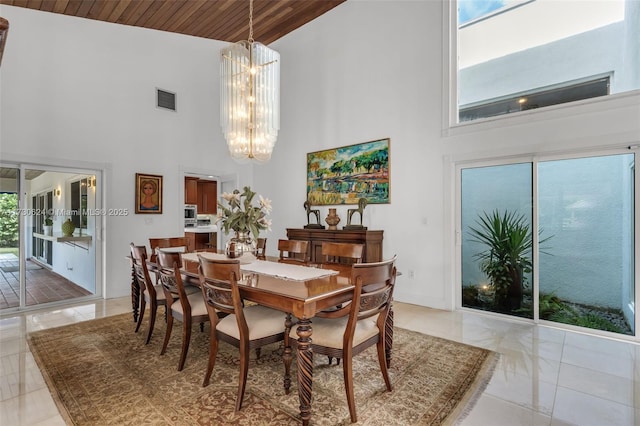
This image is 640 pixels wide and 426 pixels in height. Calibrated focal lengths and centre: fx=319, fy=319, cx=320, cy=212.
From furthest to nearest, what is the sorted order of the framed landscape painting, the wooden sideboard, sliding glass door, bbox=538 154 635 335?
1. the framed landscape painting
2. the wooden sideboard
3. sliding glass door, bbox=538 154 635 335

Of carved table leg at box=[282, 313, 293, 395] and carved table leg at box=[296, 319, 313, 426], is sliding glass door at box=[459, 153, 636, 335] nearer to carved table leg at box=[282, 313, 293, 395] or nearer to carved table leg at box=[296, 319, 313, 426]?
carved table leg at box=[282, 313, 293, 395]

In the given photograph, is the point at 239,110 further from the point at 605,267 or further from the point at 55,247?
the point at 605,267

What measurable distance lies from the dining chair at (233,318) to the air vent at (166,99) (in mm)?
4170

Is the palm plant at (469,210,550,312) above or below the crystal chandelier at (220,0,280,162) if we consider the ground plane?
below

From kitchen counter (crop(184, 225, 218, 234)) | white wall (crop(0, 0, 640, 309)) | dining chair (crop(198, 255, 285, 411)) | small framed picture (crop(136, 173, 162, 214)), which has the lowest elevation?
dining chair (crop(198, 255, 285, 411))

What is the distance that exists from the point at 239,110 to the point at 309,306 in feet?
9.65

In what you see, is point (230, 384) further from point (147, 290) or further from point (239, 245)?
point (147, 290)

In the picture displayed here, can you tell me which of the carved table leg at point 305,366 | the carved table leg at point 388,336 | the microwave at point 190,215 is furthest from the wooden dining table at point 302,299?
the microwave at point 190,215

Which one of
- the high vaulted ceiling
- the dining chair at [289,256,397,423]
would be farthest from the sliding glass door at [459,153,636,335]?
the high vaulted ceiling

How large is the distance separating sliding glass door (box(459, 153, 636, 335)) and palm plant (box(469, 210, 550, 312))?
0.01 metres

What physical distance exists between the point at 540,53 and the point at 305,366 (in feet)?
13.5

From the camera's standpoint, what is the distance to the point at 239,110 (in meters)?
3.90

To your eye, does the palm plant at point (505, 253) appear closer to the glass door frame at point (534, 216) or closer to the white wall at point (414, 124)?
the glass door frame at point (534, 216)

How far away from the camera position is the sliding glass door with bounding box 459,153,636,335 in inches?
124
